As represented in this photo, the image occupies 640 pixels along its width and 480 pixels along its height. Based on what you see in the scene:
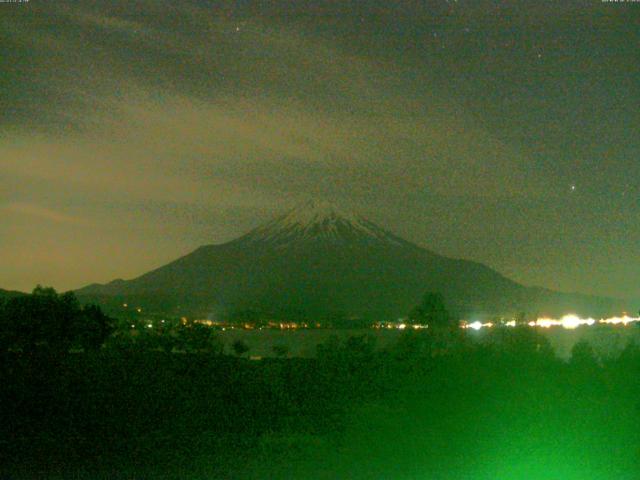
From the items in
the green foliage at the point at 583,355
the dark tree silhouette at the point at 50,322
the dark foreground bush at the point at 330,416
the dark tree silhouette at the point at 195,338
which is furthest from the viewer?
the dark tree silhouette at the point at 50,322

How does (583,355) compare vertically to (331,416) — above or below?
above

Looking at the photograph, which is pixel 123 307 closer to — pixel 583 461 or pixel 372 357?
pixel 372 357

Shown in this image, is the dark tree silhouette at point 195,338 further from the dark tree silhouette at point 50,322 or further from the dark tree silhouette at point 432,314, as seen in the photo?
the dark tree silhouette at point 432,314

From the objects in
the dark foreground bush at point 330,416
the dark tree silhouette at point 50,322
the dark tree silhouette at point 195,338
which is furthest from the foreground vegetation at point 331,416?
Answer: the dark tree silhouette at point 50,322

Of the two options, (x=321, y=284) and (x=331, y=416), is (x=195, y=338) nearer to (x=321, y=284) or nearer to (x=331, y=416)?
(x=331, y=416)

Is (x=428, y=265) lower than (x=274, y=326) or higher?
higher

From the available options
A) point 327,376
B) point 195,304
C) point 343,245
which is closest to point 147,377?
point 327,376

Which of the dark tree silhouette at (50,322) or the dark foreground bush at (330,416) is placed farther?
the dark tree silhouette at (50,322)

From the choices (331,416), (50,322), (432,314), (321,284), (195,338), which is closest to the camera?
(331,416)

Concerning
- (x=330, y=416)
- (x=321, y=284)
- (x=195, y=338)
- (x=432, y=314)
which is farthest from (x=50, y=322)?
(x=321, y=284)
